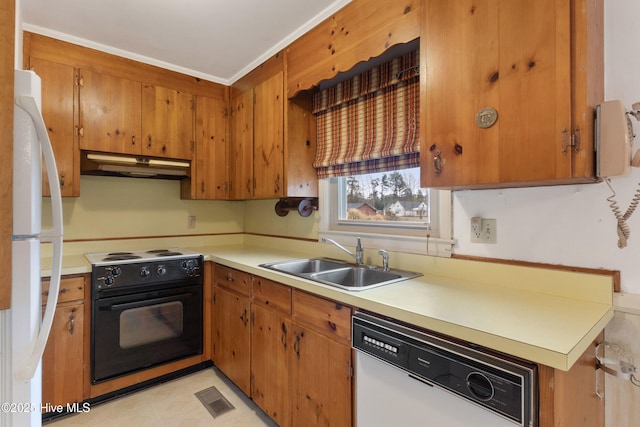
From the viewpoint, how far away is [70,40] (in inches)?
86.4

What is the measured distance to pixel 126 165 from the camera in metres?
2.35

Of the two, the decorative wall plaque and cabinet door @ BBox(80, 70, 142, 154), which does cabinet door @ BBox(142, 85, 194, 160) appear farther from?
the decorative wall plaque

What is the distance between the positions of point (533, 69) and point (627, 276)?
2.66ft

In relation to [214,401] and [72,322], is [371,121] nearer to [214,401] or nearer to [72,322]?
[214,401]

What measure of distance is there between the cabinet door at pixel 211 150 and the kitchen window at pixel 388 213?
3.53 feet

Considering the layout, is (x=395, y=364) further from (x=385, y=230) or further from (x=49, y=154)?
(x=49, y=154)

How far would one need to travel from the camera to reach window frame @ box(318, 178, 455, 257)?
5.30 ft

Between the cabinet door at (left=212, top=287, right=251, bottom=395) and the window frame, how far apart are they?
2.54 feet

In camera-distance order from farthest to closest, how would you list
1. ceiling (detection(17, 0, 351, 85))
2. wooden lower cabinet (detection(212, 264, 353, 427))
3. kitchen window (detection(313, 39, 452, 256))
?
ceiling (detection(17, 0, 351, 85))
kitchen window (detection(313, 39, 452, 256))
wooden lower cabinet (detection(212, 264, 353, 427))

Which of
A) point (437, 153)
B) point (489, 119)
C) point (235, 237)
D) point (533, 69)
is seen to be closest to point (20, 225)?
point (437, 153)

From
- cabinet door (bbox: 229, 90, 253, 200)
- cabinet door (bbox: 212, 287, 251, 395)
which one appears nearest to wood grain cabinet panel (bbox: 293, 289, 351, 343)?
cabinet door (bbox: 212, 287, 251, 395)

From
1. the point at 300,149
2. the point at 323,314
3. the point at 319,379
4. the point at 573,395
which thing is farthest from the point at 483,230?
the point at 300,149

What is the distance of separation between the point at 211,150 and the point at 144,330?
1.56 m

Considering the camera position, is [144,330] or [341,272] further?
[144,330]
